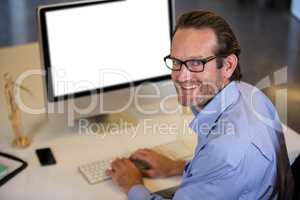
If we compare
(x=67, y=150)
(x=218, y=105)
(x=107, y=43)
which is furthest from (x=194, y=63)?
(x=67, y=150)

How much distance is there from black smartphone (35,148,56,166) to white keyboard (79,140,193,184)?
12cm

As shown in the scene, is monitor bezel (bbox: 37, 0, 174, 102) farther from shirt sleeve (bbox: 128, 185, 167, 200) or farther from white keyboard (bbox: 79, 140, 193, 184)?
shirt sleeve (bbox: 128, 185, 167, 200)

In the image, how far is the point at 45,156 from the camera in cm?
179

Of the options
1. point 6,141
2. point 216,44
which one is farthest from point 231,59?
point 6,141

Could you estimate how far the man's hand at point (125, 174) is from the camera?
1623mm

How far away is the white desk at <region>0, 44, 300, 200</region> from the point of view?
1.61 metres

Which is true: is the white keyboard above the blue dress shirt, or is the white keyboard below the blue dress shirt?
below

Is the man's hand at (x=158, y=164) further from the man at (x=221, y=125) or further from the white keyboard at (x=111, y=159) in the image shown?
the man at (x=221, y=125)

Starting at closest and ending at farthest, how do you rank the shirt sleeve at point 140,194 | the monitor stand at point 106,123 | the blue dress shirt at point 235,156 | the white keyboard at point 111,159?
the blue dress shirt at point 235,156, the shirt sleeve at point 140,194, the white keyboard at point 111,159, the monitor stand at point 106,123

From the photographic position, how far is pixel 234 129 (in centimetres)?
135

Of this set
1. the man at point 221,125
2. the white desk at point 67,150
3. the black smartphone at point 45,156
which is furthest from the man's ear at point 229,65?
the black smartphone at point 45,156

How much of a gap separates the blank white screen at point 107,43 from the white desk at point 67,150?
20 centimetres

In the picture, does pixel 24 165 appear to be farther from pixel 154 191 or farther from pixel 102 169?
pixel 154 191

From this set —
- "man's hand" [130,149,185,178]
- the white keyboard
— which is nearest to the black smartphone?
the white keyboard
